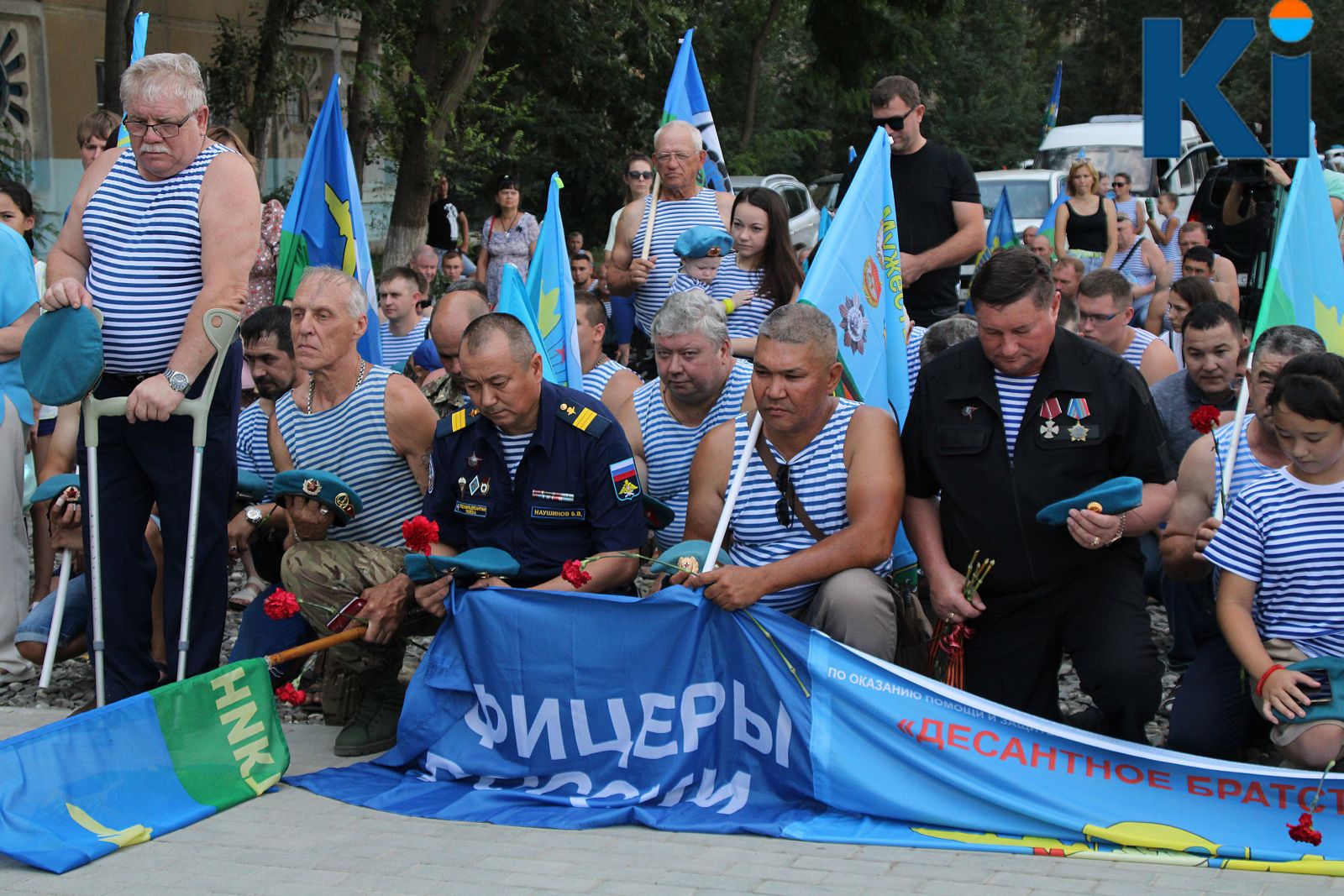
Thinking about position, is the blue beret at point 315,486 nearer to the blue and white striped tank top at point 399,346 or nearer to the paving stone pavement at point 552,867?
the paving stone pavement at point 552,867

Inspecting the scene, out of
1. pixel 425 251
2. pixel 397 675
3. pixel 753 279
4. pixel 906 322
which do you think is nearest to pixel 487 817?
pixel 397 675

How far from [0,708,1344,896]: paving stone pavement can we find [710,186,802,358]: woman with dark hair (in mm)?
3485

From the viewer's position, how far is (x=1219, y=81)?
13617mm

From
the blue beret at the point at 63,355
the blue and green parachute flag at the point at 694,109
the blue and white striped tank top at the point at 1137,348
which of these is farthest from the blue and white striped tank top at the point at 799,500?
the blue and green parachute flag at the point at 694,109

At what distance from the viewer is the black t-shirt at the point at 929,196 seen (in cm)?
752

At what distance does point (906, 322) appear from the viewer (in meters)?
6.41

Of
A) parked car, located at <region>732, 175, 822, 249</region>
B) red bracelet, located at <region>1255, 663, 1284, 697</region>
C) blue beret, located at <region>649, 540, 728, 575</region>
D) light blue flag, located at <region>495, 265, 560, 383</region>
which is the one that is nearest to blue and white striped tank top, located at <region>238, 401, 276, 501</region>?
light blue flag, located at <region>495, 265, 560, 383</region>

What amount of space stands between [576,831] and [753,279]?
12.2ft

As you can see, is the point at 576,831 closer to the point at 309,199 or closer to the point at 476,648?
the point at 476,648

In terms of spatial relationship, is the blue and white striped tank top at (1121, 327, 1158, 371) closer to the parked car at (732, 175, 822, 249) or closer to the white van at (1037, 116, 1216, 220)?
the parked car at (732, 175, 822, 249)

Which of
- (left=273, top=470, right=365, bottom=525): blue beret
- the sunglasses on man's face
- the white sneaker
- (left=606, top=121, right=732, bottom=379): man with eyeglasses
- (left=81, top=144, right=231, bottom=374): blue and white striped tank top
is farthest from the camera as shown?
(left=606, top=121, right=732, bottom=379): man with eyeglasses

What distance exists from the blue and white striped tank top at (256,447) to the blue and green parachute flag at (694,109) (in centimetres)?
451

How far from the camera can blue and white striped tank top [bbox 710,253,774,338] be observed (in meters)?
7.50

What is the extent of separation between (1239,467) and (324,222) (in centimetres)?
448
